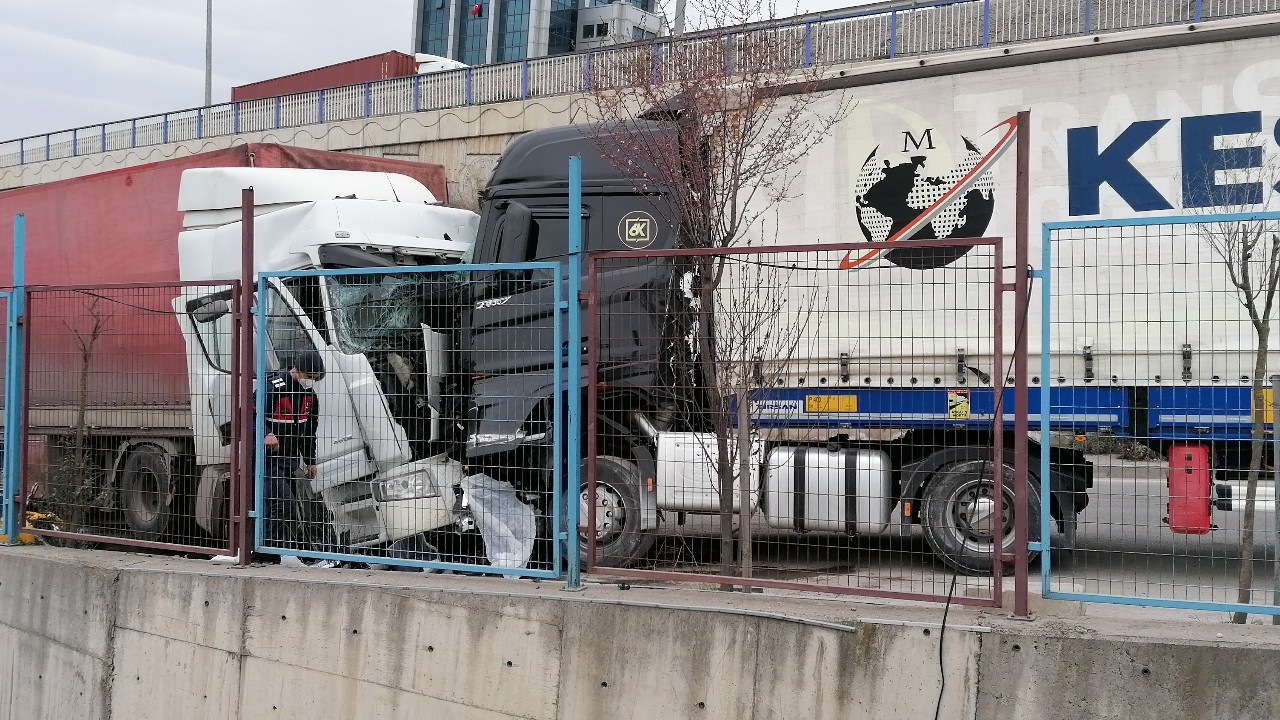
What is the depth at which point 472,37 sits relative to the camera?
8238 cm

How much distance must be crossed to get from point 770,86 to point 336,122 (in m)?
A: 20.6

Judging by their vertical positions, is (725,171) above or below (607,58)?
below

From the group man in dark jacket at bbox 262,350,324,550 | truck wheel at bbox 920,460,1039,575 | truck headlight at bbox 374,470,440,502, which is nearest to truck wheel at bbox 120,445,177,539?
man in dark jacket at bbox 262,350,324,550

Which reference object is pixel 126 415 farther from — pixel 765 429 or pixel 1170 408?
pixel 1170 408

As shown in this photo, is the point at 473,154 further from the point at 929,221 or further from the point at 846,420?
the point at 846,420

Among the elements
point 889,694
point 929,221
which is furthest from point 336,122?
point 889,694

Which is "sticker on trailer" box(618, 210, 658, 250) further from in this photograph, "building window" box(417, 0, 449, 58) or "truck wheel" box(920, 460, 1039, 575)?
"building window" box(417, 0, 449, 58)

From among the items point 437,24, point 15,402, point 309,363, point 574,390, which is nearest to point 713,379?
point 574,390

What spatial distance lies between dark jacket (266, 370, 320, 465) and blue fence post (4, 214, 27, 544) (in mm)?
2210

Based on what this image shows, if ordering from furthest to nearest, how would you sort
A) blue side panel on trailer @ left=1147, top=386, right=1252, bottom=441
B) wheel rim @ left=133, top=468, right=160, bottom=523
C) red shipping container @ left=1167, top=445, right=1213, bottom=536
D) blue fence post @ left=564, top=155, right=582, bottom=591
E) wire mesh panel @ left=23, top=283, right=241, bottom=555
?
wheel rim @ left=133, top=468, right=160, bottom=523 < wire mesh panel @ left=23, top=283, right=241, bottom=555 < blue side panel on trailer @ left=1147, top=386, right=1252, bottom=441 < red shipping container @ left=1167, top=445, right=1213, bottom=536 < blue fence post @ left=564, top=155, right=582, bottom=591

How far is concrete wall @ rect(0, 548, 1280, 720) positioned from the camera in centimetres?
443

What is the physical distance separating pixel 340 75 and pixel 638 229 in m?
30.8

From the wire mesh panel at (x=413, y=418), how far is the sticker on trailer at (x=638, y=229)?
2.74m

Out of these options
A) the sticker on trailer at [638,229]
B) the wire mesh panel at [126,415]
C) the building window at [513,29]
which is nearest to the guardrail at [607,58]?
the sticker on trailer at [638,229]
